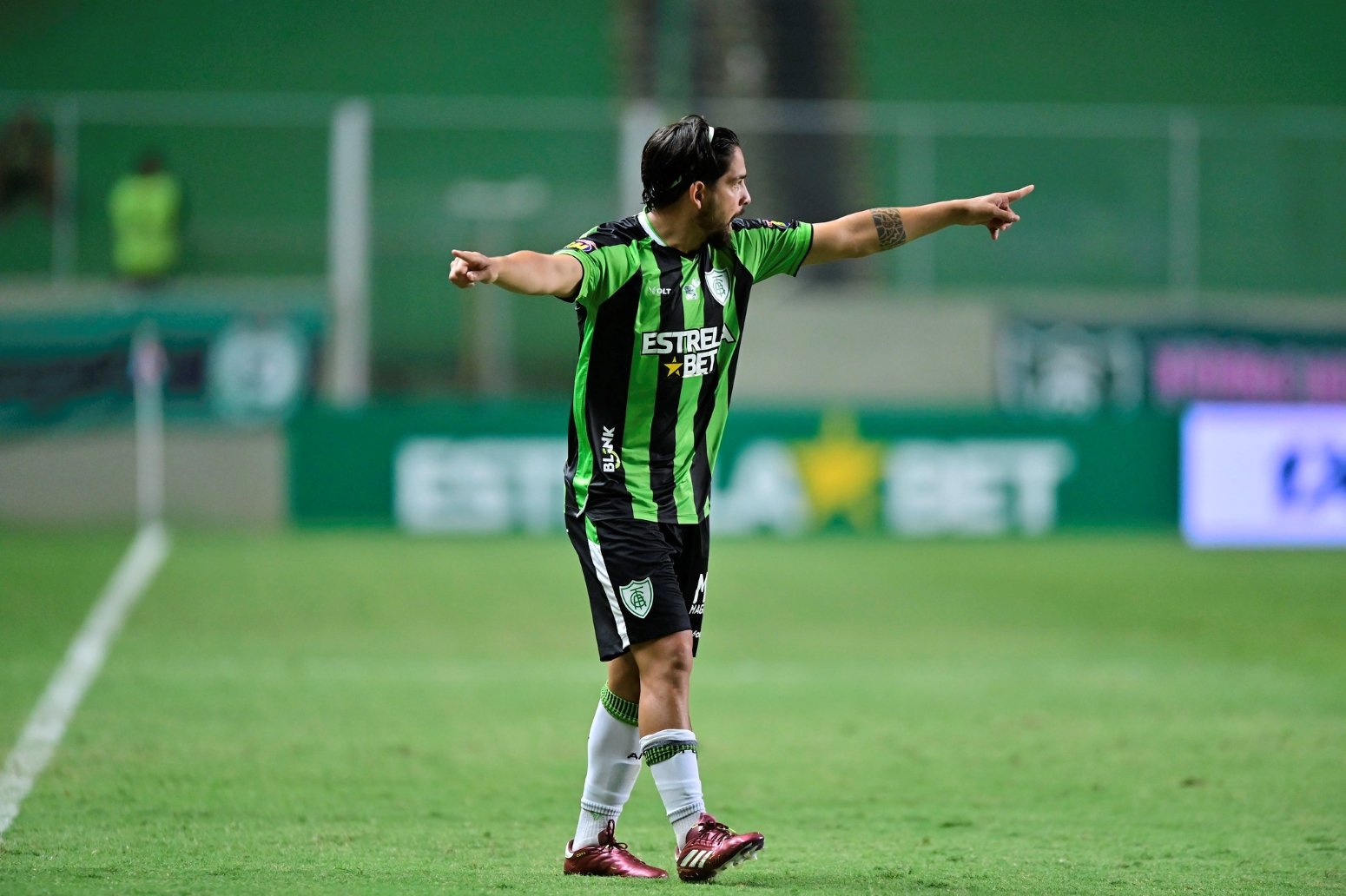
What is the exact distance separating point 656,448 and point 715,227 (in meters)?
0.64

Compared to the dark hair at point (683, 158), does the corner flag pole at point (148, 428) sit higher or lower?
lower

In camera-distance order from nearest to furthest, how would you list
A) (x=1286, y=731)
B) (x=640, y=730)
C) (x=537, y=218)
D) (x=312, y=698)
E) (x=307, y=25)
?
(x=640, y=730) < (x=1286, y=731) < (x=312, y=698) < (x=537, y=218) < (x=307, y=25)

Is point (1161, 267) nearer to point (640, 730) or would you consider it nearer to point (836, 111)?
point (836, 111)

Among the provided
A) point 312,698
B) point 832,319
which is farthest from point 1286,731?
point 832,319

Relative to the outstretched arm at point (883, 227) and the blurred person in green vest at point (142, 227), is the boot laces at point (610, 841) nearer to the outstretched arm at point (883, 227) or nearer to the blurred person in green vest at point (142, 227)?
the outstretched arm at point (883, 227)

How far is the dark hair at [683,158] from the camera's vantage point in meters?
4.62

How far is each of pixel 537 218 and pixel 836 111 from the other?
363 cm

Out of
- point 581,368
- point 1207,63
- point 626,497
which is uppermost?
point 1207,63

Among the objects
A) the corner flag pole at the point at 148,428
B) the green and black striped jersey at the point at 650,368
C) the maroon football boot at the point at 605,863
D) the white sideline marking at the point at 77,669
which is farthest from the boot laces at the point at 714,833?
the corner flag pole at the point at 148,428

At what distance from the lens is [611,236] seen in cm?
467

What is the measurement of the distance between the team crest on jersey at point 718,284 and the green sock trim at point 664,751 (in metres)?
1.24

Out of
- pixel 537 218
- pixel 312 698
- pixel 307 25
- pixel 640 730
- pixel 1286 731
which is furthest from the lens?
pixel 307 25

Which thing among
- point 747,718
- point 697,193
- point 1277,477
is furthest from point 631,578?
point 1277,477

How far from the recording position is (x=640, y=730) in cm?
468
